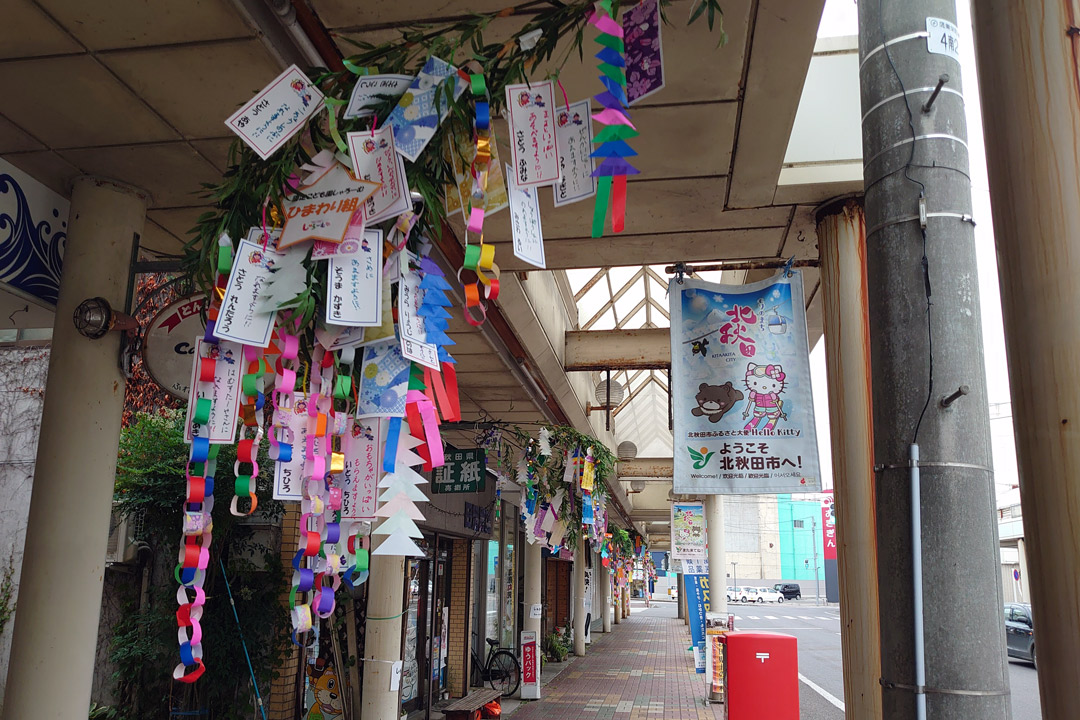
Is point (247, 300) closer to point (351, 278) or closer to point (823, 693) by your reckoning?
point (351, 278)

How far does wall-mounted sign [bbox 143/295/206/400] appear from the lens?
14.2 ft

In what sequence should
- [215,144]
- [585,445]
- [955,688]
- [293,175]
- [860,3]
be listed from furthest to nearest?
[585,445]
[215,144]
[293,175]
[860,3]
[955,688]

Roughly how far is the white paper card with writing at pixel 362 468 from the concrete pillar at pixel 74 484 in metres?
2.33

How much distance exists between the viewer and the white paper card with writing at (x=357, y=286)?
2.34m

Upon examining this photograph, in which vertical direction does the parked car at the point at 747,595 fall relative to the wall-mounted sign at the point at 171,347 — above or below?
below

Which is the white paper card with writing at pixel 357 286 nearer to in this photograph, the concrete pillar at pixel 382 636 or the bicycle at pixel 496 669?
the concrete pillar at pixel 382 636

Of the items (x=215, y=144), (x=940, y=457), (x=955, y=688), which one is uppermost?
(x=215, y=144)

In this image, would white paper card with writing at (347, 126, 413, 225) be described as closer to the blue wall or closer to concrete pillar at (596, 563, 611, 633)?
concrete pillar at (596, 563, 611, 633)

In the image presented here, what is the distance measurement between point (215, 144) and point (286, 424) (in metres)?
2.21

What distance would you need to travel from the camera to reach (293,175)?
8.81 ft

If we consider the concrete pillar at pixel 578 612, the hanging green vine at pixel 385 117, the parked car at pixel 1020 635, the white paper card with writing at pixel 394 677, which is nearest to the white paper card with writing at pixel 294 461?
the hanging green vine at pixel 385 117

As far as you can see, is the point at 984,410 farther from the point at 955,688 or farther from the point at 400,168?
the point at 400,168

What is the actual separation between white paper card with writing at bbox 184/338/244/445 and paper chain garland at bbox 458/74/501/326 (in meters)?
0.72

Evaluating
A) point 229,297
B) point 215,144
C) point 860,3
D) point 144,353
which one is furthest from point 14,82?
point 860,3
